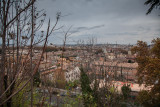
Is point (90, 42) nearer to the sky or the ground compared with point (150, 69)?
nearer to the sky

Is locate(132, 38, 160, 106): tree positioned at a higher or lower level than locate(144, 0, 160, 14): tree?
lower

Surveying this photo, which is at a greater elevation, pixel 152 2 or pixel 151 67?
pixel 152 2

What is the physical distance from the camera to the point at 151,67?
201 inches

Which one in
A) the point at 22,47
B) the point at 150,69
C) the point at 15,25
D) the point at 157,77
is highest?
the point at 15,25

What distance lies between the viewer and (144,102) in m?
5.81

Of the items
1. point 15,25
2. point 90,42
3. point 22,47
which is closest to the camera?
point 15,25

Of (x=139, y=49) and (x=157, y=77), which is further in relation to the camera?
(x=139, y=49)

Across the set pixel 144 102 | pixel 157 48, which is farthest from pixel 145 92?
pixel 157 48

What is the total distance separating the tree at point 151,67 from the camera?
16.3 ft

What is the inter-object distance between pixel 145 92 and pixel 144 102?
25.4 inches

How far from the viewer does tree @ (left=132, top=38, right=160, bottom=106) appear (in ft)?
16.3

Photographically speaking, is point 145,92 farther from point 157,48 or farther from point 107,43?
point 107,43

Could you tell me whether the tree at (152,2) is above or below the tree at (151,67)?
above

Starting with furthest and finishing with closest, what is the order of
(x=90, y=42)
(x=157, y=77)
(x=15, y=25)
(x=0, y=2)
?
(x=157, y=77) < (x=90, y=42) < (x=15, y=25) < (x=0, y=2)
